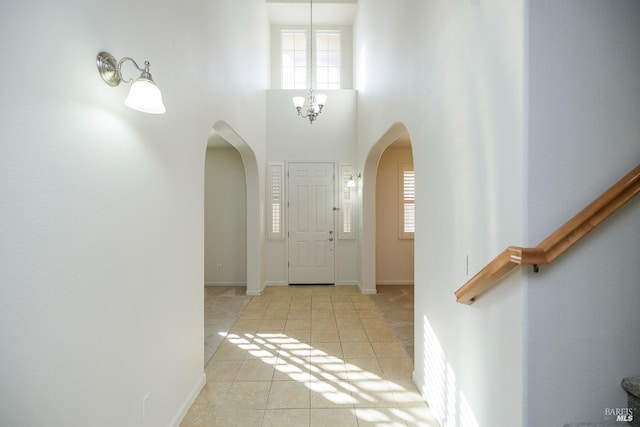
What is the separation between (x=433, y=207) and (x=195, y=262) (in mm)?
1920

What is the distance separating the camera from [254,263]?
554 cm

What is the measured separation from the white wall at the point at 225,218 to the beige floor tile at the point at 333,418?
14.1ft

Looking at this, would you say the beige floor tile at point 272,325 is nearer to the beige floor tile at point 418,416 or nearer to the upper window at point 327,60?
the beige floor tile at point 418,416

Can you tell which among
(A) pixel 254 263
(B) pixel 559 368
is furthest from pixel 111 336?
(A) pixel 254 263

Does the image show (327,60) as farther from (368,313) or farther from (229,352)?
(229,352)

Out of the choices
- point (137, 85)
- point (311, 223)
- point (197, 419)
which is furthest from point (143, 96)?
point (311, 223)

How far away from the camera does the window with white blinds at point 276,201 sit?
6.17 m

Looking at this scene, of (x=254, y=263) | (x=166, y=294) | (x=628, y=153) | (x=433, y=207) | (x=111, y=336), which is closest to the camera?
(x=628, y=153)

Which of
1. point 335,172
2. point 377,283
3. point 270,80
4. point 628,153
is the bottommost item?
point 377,283

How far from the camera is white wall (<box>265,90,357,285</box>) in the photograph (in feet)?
20.4

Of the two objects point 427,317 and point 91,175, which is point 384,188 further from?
point 91,175

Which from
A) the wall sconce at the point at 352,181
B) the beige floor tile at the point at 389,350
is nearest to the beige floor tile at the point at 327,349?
the beige floor tile at the point at 389,350

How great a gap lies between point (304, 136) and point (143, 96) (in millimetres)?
4994

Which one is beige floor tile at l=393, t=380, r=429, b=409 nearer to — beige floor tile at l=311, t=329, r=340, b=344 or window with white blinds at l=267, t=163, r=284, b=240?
beige floor tile at l=311, t=329, r=340, b=344
